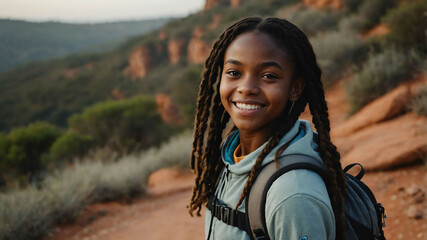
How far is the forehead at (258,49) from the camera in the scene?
4.34 ft

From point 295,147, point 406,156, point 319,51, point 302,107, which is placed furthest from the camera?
point 319,51

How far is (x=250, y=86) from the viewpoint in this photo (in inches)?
53.0

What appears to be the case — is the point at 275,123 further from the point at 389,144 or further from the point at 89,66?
the point at 89,66

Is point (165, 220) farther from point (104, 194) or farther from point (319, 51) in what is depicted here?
point (319, 51)

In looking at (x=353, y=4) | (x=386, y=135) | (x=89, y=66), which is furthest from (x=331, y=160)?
(x=89, y=66)

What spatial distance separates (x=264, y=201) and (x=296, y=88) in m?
0.58

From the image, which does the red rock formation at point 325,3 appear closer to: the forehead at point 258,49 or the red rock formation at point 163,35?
the forehead at point 258,49

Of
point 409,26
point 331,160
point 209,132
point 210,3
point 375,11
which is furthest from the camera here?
point 210,3

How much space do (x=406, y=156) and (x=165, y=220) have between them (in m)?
3.27

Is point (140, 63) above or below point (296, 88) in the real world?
below

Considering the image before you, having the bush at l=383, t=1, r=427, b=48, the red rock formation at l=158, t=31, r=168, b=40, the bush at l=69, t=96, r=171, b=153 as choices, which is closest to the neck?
the bush at l=383, t=1, r=427, b=48

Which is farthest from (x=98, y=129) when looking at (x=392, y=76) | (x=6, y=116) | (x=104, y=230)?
(x=6, y=116)

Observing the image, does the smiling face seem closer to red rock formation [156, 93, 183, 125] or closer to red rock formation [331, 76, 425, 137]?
red rock formation [331, 76, 425, 137]

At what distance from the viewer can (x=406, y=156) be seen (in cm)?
374
